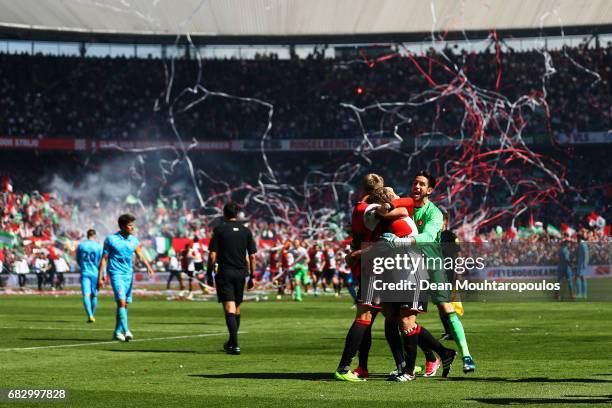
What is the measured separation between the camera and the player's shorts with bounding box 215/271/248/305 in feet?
56.3

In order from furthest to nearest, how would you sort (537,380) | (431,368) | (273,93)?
(273,93) → (431,368) → (537,380)

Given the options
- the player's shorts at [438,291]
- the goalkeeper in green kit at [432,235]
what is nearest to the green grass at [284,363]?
the goalkeeper in green kit at [432,235]

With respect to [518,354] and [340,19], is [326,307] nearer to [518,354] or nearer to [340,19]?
[518,354]

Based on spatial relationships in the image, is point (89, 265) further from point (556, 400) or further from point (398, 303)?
point (556, 400)

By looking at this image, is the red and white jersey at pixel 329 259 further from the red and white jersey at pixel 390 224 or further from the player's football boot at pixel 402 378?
the red and white jersey at pixel 390 224

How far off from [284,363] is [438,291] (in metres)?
3.06

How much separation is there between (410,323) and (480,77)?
55.5m

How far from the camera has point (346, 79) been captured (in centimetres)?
6962

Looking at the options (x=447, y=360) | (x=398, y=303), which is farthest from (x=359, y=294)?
(x=447, y=360)

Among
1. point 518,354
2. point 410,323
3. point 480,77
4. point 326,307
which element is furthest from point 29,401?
point 480,77

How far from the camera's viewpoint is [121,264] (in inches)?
796

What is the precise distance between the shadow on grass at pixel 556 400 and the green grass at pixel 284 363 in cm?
1

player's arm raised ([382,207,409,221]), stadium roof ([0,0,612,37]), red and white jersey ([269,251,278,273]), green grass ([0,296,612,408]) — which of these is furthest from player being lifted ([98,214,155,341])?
stadium roof ([0,0,612,37])

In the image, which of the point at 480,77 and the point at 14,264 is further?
the point at 480,77
